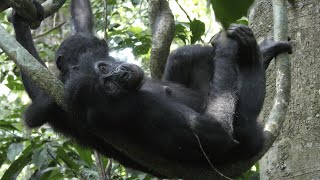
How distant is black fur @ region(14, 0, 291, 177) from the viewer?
292 cm

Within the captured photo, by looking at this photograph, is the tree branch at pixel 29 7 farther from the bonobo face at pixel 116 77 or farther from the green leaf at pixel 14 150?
the green leaf at pixel 14 150

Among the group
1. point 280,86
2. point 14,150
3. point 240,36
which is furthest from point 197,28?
point 14,150

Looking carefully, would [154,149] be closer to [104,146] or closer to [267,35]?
[104,146]

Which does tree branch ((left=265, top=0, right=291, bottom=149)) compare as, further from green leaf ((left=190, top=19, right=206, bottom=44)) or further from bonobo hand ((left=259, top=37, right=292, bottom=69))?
green leaf ((left=190, top=19, right=206, bottom=44))

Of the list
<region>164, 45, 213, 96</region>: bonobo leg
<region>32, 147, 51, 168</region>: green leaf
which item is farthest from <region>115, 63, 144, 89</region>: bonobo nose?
<region>32, 147, 51, 168</region>: green leaf

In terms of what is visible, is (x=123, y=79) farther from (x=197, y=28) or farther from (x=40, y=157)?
(x=40, y=157)

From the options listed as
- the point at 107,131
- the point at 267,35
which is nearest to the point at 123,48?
the point at 267,35

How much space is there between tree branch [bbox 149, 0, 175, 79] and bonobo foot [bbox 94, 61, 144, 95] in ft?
2.17

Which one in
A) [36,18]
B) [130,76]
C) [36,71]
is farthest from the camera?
[36,18]

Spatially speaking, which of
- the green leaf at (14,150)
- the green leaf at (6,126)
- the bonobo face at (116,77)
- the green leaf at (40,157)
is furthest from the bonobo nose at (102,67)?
the green leaf at (6,126)

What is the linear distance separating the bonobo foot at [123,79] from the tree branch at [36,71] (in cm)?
40

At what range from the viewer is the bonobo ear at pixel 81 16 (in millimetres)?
4062

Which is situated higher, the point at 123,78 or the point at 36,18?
the point at 36,18

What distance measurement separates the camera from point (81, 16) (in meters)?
4.14
